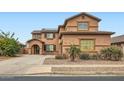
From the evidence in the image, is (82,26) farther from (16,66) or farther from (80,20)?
(16,66)

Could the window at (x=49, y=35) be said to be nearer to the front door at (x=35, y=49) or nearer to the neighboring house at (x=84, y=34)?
the front door at (x=35, y=49)

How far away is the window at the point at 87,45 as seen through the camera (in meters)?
33.9

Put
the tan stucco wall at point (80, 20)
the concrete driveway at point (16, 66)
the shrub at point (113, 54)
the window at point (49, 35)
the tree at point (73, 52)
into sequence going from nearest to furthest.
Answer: the concrete driveway at point (16, 66) < the tree at point (73, 52) < the shrub at point (113, 54) < the tan stucco wall at point (80, 20) < the window at point (49, 35)

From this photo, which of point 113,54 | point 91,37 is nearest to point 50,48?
point 91,37

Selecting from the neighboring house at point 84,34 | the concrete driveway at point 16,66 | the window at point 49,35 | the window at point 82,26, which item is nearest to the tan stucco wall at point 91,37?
the neighboring house at point 84,34

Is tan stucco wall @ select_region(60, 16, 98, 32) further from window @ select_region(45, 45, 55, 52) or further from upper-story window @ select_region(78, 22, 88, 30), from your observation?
window @ select_region(45, 45, 55, 52)

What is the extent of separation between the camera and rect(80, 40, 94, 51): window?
3388 cm

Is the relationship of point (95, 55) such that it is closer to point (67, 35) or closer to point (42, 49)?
point (67, 35)

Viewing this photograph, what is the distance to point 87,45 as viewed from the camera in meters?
34.0

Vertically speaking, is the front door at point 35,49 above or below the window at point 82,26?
below

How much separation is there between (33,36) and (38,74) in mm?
35821

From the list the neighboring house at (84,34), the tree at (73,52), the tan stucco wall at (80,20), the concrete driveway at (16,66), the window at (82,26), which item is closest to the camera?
the concrete driveway at (16,66)

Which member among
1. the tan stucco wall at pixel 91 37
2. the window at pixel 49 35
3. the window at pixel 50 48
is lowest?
the window at pixel 50 48

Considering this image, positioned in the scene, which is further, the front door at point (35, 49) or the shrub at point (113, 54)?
the front door at point (35, 49)
